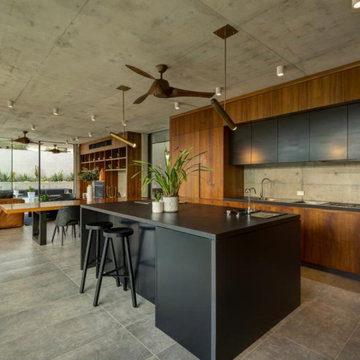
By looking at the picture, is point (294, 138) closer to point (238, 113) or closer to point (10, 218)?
point (238, 113)

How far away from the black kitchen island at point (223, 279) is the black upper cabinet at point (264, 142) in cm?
221

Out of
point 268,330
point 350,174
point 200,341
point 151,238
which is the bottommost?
point 268,330

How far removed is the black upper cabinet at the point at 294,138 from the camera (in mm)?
3973

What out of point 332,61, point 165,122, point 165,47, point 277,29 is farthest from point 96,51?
point 165,122

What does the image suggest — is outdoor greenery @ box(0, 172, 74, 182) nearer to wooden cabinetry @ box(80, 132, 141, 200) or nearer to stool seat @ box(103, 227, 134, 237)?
wooden cabinetry @ box(80, 132, 141, 200)

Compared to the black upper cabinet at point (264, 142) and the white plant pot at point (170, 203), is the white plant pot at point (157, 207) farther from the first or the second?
the black upper cabinet at point (264, 142)

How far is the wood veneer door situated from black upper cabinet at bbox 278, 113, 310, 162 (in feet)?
3.08

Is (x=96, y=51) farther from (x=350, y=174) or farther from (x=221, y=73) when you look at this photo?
(x=350, y=174)

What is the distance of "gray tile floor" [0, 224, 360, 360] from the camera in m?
1.89

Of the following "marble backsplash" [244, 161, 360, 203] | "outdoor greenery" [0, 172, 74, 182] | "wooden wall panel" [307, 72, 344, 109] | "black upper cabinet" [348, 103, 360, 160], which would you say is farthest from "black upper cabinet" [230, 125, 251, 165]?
"outdoor greenery" [0, 172, 74, 182]

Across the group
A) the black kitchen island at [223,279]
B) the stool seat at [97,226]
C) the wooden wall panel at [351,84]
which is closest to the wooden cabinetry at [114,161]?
the stool seat at [97,226]

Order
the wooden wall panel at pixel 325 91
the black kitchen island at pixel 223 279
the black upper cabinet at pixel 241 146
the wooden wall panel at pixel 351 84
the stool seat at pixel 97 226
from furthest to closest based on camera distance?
the black upper cabinet at pixel 241 146 → the wooden wall panel at pixel 325 91 → the wooden wall panel at pixel 351 84 → the stool seat at pixel 97 226 → the black kitchen island at pixel 223 279

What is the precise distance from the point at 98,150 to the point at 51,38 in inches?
279

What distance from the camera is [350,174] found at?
152 inches
